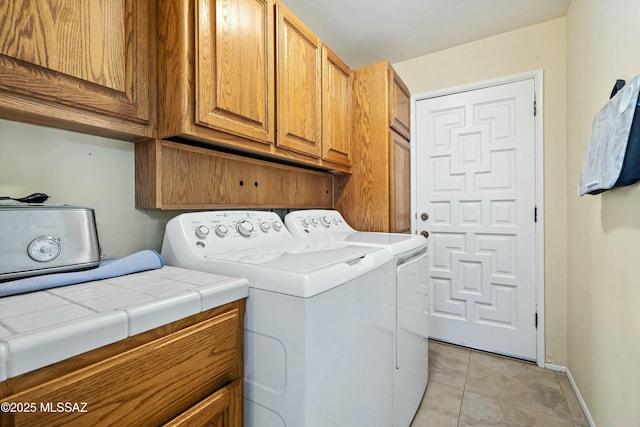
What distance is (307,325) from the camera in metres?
0.74

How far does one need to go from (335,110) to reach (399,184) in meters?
0.77

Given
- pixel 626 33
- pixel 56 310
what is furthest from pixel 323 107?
pixel 56 310

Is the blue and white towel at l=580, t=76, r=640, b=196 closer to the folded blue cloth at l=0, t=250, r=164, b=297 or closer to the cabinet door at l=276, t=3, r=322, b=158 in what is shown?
the cabinet door at l=276, t=3, r=322, b=158

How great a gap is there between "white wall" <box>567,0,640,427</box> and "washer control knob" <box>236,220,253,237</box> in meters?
1.51

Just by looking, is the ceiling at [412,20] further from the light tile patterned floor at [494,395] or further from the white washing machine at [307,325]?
the light tile patterned floor at [494,395]

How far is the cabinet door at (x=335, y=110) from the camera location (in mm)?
1785

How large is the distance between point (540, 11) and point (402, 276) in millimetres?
2140

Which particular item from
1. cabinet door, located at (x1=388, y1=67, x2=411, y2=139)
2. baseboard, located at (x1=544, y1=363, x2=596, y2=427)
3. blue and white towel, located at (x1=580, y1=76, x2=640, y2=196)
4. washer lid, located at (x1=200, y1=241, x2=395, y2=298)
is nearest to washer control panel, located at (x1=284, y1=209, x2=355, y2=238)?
washer lid, located at (x1=200, y1=241, x2=395, y2=298)

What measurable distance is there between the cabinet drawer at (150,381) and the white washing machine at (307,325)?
0.10m

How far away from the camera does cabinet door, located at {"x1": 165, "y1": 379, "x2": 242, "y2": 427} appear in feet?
2.16

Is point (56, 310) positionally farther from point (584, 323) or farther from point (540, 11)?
point (540, 11)

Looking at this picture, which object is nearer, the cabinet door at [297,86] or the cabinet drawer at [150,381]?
the cabinet drawer at [150,381]

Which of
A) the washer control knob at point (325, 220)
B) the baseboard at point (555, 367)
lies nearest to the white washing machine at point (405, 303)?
the washer control knob at point (325, 220)

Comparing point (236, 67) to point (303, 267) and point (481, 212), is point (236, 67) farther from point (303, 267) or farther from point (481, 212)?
point (481, 212)
